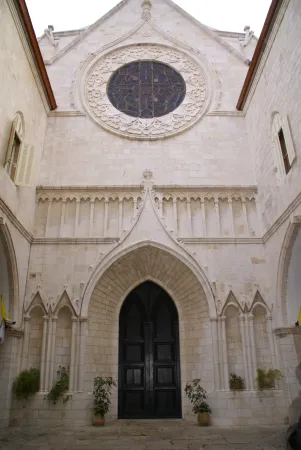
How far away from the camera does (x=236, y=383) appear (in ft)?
25.7

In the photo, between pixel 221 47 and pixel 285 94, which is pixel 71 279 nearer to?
pixel 285 94

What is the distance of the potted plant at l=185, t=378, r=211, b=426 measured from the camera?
7570 mm

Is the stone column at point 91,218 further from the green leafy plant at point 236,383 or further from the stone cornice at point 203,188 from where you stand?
the green leafy plant at point 236,383

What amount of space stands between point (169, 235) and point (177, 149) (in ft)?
9.22

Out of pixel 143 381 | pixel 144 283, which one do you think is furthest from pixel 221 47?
pixel 143 381

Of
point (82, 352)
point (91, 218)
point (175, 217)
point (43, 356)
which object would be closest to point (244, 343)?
point (175, 217)

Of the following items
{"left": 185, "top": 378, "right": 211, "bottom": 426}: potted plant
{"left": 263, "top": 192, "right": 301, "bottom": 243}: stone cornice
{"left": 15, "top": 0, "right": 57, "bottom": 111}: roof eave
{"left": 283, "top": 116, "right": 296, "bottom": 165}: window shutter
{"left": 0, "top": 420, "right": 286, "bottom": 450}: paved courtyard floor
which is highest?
{"left": 15, "top": 0, "right": 57, "bottom": 111}: roof eave

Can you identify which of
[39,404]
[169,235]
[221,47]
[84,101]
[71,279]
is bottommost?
[39,404]

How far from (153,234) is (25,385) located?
4456 millimetres

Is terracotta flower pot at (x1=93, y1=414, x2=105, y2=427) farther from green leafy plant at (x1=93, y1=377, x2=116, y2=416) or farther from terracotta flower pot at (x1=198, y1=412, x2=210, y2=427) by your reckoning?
terracotta flower pot at (x1=198, y1=412, x2=210, y2=427)

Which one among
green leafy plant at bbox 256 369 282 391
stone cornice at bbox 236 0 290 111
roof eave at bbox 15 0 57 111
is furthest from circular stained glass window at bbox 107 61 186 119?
green leafy plant at bbox 256 369 282 391

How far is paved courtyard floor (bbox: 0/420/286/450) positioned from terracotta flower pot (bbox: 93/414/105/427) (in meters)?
0.14

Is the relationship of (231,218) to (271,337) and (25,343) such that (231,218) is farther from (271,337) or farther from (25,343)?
(25,343)

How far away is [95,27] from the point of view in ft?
41.5
